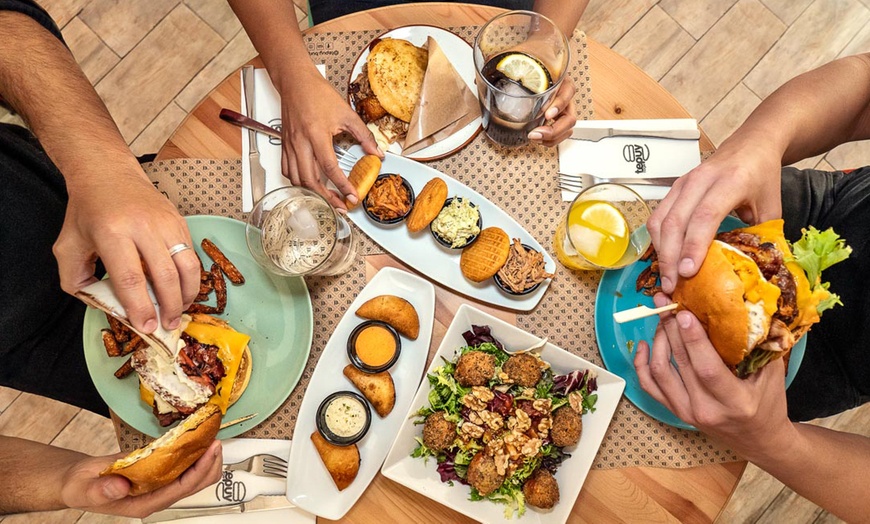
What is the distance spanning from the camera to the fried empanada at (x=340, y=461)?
64.2 inches

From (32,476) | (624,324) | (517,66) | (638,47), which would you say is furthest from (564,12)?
(32,476)

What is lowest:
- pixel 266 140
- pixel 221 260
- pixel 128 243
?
pixel 221 260

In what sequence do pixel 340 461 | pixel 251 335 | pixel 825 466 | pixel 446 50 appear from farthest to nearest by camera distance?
1. pixel 446 50
2. pixel 251 335
3. pixel 340 461
4. pixel 825 466

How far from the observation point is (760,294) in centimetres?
130

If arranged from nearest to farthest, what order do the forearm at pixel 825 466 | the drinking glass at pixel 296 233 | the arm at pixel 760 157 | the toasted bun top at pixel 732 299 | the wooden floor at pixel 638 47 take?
the toasted bun top at pixel 732 299 → the arm at pixel 760 157 → the forearm at pixel 825 466 → the drinking glass at pixel 296 233 → the wooden floor at pixel 638 47

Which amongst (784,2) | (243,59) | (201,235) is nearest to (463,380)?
(201,235)

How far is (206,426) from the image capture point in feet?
4.90

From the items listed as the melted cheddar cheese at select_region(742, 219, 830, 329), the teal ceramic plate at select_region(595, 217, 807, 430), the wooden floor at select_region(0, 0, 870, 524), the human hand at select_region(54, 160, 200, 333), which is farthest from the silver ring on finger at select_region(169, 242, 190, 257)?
the wooden floor at select_region(0, 0, 870, 524)

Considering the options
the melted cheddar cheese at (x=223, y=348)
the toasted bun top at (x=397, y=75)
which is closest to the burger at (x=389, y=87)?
the toasted bun top at (x=397, y=75)

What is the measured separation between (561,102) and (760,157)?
1.88 feet

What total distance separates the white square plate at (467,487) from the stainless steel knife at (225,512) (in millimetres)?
342

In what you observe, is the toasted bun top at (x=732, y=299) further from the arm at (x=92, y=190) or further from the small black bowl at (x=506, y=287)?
the arm at (x=92, y=190)

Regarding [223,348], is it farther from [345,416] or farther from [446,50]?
[446,50]

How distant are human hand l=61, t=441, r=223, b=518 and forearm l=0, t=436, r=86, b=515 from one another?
0.23 feet
